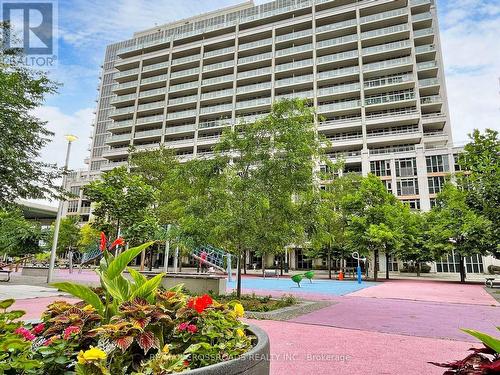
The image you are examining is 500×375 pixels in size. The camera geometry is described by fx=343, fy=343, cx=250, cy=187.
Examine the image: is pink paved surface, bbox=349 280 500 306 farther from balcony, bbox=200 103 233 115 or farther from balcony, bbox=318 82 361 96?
balcony, bbox=200 103 233 115

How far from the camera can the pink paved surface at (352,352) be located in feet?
15.8

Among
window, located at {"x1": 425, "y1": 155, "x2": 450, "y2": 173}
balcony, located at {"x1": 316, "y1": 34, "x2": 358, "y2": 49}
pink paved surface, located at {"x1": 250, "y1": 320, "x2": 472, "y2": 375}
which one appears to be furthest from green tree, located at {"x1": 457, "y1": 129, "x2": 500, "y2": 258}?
balcony, located at {"x1": 316, "y1": 34, "x2": 358, "y2": 49}

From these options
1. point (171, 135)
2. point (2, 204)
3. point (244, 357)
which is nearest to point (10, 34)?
point (2, 204)

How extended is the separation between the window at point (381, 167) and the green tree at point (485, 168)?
3439 cm

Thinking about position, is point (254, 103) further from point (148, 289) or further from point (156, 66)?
point (148, 289)

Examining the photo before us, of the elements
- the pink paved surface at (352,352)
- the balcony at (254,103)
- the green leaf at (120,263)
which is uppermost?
the balcony at (254,103)

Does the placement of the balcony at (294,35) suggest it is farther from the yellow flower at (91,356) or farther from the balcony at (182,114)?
the yellow flower at (91,356)

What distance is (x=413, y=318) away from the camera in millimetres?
9648

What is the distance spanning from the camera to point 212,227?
10789 millimetres

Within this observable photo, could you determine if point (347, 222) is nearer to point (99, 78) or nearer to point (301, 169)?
point (301, 169)

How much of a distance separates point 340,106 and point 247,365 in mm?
53676

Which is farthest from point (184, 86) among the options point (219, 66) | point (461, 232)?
point (461, 232)

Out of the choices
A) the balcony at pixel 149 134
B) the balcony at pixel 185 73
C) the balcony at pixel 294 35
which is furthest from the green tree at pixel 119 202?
the balcony at pixel 185 73

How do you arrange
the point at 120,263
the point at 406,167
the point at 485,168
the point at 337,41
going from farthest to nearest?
the point at 337,41 → the point at 406,167 → the point at 485,168 → the point at 120,263
